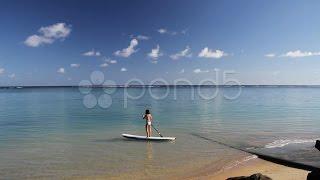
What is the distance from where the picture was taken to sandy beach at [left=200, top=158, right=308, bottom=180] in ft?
A: 49.7

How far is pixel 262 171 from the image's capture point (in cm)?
1641

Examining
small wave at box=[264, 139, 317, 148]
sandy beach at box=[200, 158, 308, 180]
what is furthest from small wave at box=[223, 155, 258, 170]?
small wave at box=[264, 139, 317, 148]

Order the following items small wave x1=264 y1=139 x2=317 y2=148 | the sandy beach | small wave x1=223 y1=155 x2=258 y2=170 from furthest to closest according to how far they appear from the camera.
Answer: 1. small wave x1=264 y1=139 x2=317 y2=148
2. small wave x1=223 y1=155 x2=258 y2=170
3. the sandy beach

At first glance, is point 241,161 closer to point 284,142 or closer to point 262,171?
point 262,171

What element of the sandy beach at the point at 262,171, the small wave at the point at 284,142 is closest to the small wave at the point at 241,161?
the sandy beach at the point at 262,171

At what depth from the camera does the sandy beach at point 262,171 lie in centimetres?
1513

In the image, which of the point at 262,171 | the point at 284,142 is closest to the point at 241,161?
the point at 262,171

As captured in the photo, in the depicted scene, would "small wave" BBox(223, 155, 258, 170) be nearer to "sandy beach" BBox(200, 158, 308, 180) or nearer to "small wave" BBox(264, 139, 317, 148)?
"sandy beach" BBox(200, 158, 308, 180)

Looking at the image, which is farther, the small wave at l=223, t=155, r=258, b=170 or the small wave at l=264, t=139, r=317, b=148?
the small wave at l=264, t=139, r=317, b=148

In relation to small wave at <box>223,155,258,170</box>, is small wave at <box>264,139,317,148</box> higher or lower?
higher

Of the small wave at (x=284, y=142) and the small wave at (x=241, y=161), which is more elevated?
the small wave at (x=284, y=142)

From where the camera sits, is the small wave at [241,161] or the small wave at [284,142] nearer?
the small wave at [241,161]

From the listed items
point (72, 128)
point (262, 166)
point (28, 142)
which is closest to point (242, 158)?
point (262, 166)

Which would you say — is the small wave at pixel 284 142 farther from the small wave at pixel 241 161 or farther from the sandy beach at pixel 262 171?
the sandy beach at pixel 262 171
